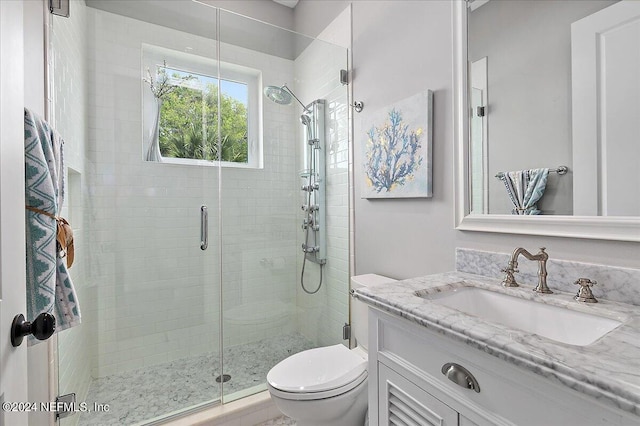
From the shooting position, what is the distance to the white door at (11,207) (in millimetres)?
577

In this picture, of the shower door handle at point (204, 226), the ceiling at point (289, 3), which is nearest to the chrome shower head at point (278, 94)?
the shower door handle at point (204, 226)

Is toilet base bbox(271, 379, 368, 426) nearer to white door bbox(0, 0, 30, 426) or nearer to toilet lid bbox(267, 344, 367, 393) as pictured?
toilet lid bbox(267, 344, 367, 393)

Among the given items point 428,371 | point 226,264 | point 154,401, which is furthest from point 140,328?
point 428,371

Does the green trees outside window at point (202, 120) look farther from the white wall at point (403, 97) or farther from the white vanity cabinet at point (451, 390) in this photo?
the white vanity cabinet at point (451, 390)

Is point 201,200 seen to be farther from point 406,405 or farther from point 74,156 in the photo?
point 406,405

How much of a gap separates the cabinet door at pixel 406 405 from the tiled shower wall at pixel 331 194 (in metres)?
1.21

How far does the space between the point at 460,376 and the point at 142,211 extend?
6.91ft

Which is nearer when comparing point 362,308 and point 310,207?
point 362,308

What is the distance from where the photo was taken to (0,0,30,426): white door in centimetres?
58

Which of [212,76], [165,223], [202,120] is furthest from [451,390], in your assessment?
[212,76]

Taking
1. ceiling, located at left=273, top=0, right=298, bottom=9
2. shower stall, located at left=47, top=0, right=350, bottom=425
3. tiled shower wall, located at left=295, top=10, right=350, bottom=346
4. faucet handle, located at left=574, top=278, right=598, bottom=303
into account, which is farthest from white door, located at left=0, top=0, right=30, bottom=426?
ceiling, located at left=273, top=0, right=298, bottom=9

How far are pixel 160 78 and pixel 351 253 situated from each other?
5.86 feet

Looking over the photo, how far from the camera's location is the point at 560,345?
0.60 meters

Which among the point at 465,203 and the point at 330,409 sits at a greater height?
the point at 465,203
